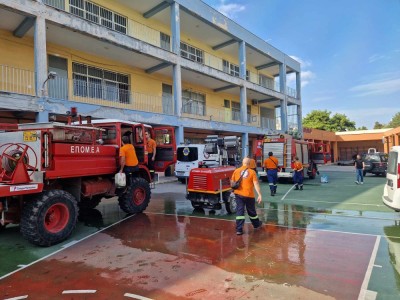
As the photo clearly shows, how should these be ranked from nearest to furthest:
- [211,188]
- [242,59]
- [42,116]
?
1. [211,188]
2. [42,116]
3. [242,59]

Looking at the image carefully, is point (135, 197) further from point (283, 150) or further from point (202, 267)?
point (283, 150)

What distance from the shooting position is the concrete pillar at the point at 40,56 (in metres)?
10.8

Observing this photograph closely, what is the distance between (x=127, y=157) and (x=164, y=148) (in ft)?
6.12

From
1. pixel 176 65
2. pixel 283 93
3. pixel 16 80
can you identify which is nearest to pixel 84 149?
pixel 16 80

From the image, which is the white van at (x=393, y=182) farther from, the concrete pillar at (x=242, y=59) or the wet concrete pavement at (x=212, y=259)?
the concrete pillar at (x=242, y=59)

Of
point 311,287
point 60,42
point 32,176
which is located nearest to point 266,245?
point 311,287

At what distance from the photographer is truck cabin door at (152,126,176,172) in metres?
8.99

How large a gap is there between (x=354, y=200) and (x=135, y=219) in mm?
7457

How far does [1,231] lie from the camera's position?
6.60 m

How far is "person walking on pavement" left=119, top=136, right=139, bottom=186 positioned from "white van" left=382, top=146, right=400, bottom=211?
618cm

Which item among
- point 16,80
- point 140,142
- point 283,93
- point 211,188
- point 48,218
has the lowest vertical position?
point 48,218

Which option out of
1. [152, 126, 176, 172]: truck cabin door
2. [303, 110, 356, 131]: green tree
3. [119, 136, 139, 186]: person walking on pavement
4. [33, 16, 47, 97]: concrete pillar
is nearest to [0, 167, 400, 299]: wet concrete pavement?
[119, 136, 139, 186]: person walking on pavement

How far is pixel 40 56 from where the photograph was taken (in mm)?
10875

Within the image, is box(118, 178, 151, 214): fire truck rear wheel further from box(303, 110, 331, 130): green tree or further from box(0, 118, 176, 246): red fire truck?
box(303, 110, 331, 130): green tree
